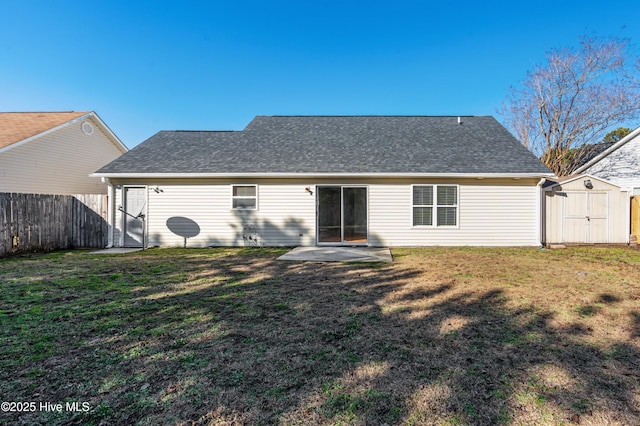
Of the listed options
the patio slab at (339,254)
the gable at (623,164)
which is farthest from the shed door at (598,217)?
the patio slab at (339,254)

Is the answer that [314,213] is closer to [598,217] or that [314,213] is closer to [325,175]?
[325,175]

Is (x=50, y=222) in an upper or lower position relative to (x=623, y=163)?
lower

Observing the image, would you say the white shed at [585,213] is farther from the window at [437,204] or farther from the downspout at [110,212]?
the downspout at [110,212]

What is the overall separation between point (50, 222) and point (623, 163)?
23.9 metres

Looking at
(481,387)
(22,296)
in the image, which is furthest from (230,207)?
(481,387)

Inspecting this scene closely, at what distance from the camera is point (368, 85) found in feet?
57.4

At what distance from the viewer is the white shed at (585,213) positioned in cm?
1016

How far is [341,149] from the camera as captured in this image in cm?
Result: 1133

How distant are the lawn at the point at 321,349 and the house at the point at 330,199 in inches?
165

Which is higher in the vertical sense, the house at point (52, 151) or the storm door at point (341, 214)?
the house at point (52, 151)

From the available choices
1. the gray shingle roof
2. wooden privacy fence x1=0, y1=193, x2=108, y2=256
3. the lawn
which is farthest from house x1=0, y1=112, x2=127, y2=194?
the lawn

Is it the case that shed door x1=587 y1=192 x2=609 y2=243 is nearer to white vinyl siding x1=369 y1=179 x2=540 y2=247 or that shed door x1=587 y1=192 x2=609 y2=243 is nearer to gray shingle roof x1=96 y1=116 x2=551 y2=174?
white vinyl siding x1=369 y1=179 x2=540 y2=247

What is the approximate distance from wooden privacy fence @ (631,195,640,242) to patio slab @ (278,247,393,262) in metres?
8.57

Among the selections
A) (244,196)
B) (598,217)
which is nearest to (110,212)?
(244,196)
